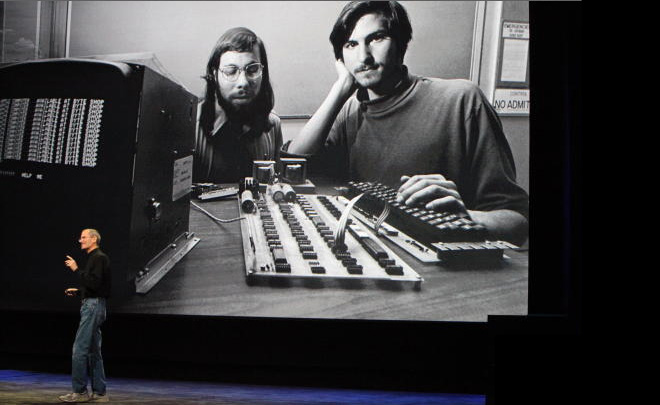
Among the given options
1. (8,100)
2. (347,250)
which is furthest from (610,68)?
(8,100)

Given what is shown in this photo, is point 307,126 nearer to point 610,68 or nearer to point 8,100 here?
point 8,100

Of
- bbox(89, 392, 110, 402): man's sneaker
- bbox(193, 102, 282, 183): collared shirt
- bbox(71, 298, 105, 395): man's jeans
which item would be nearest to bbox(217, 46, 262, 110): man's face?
bbox(193, 102, 282, 183): collared shirt

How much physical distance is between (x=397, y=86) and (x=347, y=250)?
0.92 metres

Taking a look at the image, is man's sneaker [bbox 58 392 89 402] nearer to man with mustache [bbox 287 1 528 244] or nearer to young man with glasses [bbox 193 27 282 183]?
young man with glasses [bbox 193 27 282 183]

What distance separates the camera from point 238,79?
3.68 metres

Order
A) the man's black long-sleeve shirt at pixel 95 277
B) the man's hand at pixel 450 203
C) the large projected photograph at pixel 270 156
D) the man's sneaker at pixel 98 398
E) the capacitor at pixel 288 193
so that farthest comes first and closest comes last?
1. the capacitor at pixel 288 193
2. the man's hand at pixel 450 203
3. the large projected photograph at pixel 270 156
4. the man's sneaker at pixel 98 398
5. the man's black long-sleeve shirt at pixel 95 277

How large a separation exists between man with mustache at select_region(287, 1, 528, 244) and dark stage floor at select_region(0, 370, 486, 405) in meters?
0.96

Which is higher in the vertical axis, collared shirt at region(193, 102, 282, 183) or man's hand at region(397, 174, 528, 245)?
collared shirt at region(193, 102, 282, 183)

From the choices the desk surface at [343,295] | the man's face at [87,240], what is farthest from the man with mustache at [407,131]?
the man's face at [87,240]

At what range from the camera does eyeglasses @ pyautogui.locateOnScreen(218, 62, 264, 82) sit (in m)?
3.66

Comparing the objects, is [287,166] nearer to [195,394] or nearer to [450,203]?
[450,203]

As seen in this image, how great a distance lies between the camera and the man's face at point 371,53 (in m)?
3.60

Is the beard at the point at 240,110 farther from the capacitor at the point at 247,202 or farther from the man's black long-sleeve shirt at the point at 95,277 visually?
the man's black long-sleeve shirt at the point at 95,277

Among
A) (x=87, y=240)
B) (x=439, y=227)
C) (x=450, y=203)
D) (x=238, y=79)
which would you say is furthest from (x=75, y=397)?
(x=450, y=203)
